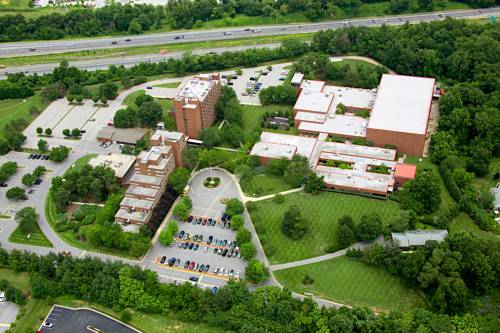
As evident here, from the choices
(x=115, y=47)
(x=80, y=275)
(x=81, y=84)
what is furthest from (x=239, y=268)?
(x=115, y=47)

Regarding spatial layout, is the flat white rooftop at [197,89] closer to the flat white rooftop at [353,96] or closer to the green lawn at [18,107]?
the flat white rooftop at [353,96]

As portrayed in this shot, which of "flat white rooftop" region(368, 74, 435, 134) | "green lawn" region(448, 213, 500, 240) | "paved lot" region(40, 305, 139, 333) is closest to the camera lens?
"paved lot" region(40, 305, 139, 333)

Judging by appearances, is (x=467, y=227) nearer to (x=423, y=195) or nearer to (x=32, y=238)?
(x=423, y=195)

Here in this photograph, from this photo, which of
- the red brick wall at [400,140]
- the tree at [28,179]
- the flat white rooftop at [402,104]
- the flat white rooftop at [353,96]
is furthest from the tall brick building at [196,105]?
the flat white rooftop at [402,104]

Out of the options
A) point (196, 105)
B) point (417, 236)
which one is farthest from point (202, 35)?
point (417, 236)

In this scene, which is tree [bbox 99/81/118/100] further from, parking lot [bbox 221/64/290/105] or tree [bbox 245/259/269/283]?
tree [bbox 245/259/269/283]

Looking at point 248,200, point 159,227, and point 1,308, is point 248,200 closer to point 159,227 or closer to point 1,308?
point 159,227

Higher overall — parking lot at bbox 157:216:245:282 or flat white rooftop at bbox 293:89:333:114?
flat white rooftop at bbox 293:89:333:114

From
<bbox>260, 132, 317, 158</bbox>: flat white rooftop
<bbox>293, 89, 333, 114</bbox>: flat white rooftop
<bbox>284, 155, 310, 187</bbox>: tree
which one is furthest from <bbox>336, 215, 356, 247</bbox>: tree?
<bbox>293, 89, 333, 114</bbox>: flat white rooftop
